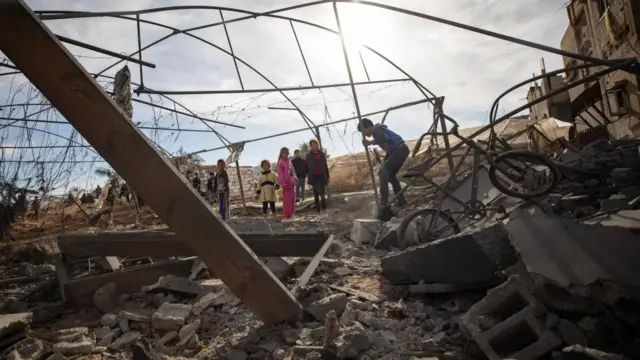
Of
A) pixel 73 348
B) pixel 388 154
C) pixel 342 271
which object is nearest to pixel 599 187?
pixel 342 271

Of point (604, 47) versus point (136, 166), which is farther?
point (604, 47)

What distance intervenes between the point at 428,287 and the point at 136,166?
2.33 m

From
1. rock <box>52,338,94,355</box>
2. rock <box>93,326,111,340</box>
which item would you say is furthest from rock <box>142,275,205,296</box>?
rock <box>52,338,94,355</box>

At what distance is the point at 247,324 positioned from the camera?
2725mm

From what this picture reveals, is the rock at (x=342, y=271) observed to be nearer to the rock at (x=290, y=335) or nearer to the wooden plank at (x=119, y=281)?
the rock at (x=290, y=335)

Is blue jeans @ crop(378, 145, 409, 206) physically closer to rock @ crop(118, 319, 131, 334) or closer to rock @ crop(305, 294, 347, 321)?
rock @ crop(305, 294, 347, 321)

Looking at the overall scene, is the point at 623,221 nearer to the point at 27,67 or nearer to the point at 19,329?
the point at 27,67

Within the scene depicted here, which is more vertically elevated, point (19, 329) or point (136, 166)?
point (136, 166)

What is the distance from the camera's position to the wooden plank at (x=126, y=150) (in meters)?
1.68

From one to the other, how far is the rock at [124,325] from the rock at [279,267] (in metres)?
1.42

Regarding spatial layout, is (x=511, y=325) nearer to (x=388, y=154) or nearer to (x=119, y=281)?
(x=119, y=281)

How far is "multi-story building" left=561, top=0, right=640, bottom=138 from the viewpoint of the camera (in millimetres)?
12919

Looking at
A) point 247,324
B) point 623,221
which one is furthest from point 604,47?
point 247,324

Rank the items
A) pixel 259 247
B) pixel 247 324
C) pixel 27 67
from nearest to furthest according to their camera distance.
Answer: pixel 27 67 → pixel 247 324 → pixel 259 247
